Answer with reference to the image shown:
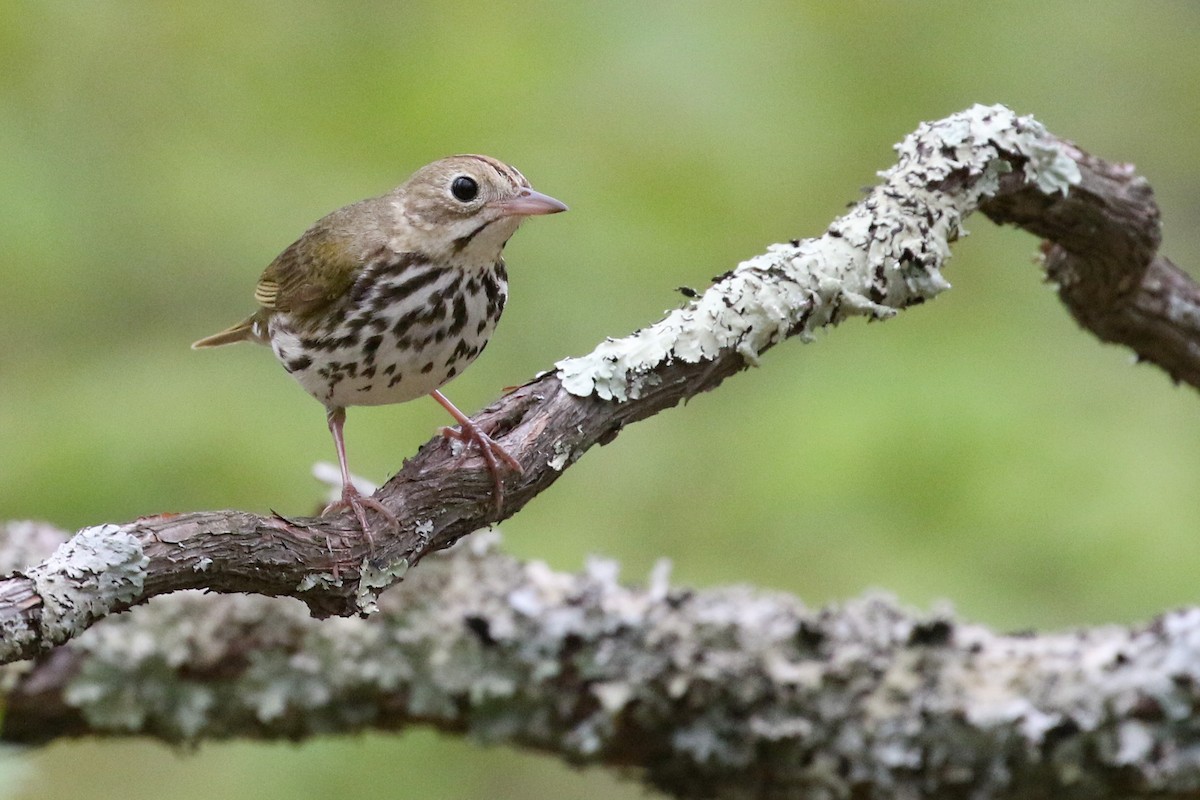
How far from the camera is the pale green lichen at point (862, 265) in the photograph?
2.61 meters

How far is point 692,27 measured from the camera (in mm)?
5281

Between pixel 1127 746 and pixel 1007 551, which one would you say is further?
pixel 1007 551

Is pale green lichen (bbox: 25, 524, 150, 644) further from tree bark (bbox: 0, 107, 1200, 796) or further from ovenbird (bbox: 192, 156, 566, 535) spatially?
tree bark (bbox: 0, 107, 1200, 796)

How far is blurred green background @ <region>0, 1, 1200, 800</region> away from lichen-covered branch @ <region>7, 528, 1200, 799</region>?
0.52 metres

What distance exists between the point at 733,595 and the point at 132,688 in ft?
5.03

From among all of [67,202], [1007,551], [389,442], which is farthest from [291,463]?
[1007,551]

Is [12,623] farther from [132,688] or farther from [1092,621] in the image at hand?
[1092,621]

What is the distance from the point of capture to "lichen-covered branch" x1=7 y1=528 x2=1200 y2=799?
3.33 meters

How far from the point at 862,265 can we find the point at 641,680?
1.20 meters

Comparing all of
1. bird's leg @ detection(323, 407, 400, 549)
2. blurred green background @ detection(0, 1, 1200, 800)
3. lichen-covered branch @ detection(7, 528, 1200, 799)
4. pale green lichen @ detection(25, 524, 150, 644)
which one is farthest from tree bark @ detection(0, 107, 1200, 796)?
pale green lichen @ detection(25, 524, 150, 644)

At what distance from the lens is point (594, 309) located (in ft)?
15.2

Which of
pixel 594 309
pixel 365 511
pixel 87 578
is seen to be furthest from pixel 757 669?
pixel 87 578

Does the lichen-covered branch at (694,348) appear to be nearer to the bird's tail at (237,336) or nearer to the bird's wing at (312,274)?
the bird's wing at (312,274)

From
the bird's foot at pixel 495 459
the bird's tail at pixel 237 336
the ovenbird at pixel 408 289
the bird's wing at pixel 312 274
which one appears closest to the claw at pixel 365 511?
the bird's foot at pixel 495 459
